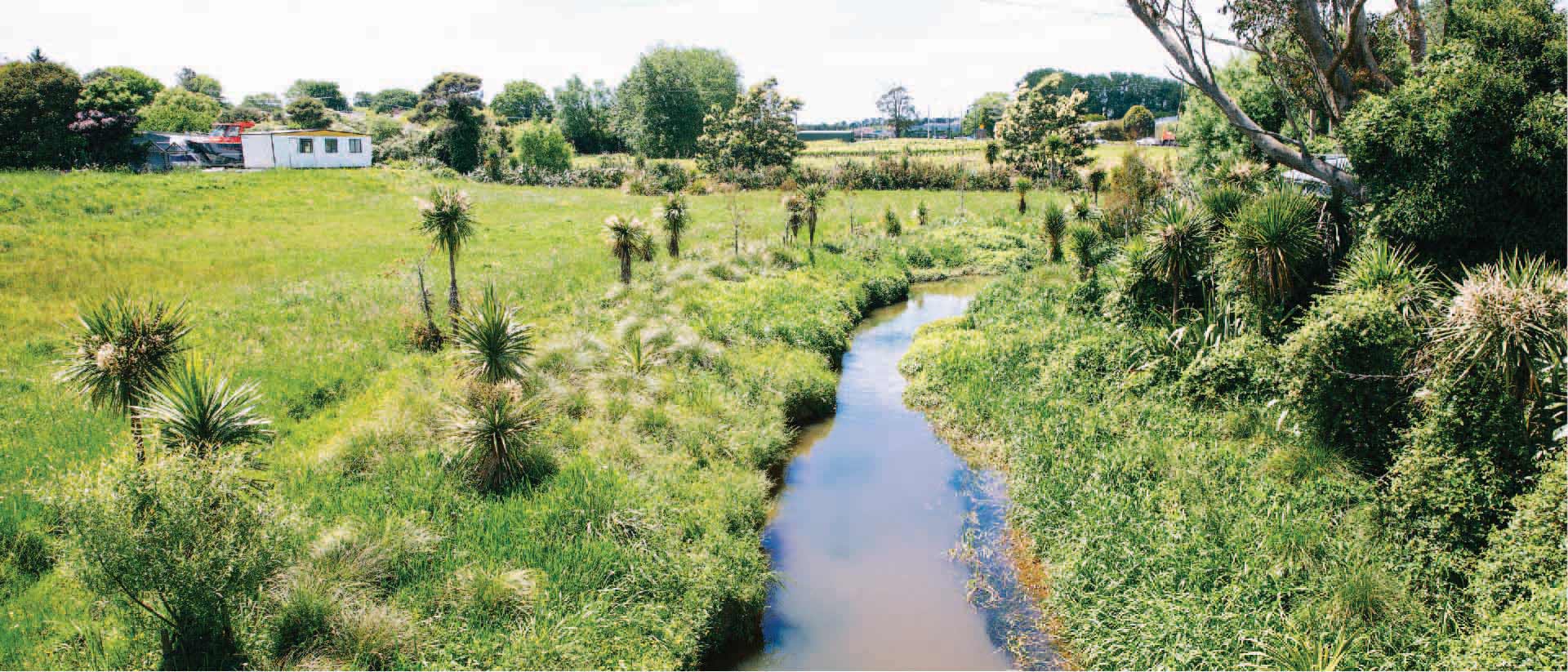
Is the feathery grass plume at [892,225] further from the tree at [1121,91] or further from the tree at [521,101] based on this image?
the tree at [521,101]

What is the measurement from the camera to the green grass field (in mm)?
8031

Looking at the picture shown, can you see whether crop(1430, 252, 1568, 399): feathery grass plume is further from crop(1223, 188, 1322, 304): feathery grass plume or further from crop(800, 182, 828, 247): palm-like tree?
crop(800, 182, 828, 247): palm-like tree

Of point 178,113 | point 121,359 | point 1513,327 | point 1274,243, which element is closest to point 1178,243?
point 1274,243

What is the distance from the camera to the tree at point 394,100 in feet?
441

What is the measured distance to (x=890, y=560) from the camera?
36.2 ft

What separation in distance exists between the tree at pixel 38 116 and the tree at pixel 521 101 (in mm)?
77265

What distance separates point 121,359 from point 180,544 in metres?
3.61

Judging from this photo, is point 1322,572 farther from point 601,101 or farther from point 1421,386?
point 601,101

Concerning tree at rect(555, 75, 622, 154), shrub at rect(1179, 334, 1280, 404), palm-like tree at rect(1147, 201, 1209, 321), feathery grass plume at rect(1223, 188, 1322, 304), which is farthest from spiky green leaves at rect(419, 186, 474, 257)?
tree at rect(555, 75, 622, 154)

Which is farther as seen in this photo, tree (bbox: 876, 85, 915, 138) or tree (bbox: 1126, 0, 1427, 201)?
tree (bbox: 876, 85, 915, 138)

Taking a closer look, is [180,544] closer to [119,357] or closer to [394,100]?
[119,357]

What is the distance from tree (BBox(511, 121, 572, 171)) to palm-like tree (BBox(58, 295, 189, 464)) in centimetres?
4804

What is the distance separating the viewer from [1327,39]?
1503 centimetres

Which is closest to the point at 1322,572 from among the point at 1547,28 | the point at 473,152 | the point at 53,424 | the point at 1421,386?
the point at 1421,386
